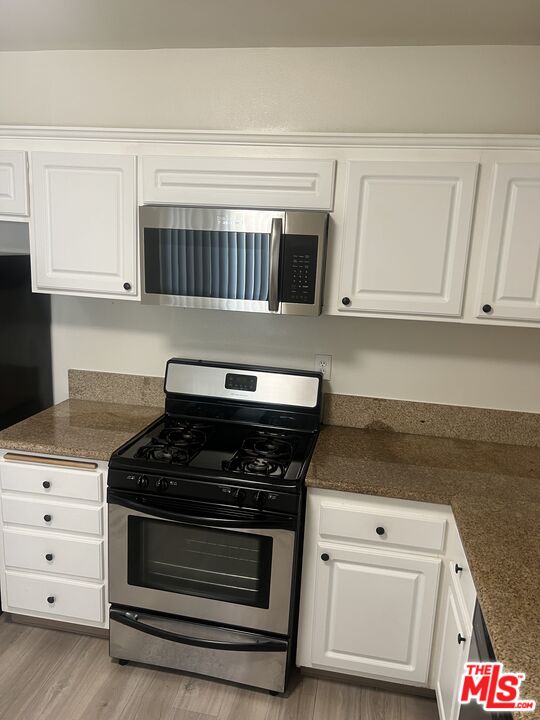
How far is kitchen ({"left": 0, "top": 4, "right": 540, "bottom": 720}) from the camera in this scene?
2.01 m

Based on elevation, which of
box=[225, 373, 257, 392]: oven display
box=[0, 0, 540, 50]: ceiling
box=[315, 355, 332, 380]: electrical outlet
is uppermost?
box=[0, 0, 540, 50]: ceiling

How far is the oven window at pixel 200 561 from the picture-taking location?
205 cm

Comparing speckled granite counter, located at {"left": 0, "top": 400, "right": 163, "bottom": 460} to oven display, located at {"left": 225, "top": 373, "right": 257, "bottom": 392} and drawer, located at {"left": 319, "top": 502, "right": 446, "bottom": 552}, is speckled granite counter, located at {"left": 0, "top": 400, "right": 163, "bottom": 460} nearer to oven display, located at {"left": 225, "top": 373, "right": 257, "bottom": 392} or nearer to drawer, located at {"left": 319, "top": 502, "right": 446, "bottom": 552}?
oven display, located at {"left": 225, "top": 373, "right": 257, "bottom": 392}

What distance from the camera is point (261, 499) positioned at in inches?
77.7

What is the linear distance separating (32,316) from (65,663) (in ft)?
5.09

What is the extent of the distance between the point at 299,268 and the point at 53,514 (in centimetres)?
142

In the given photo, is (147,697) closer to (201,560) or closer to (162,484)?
(201,560)

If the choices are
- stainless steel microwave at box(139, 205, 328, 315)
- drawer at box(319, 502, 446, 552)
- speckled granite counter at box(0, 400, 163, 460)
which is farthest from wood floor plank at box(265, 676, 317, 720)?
stainless steel microwave at box(139, 205, 328, 315)

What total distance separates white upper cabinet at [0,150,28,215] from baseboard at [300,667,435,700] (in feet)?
7.44

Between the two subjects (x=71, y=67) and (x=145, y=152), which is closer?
(x=145, y=152)

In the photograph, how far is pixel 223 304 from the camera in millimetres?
2193

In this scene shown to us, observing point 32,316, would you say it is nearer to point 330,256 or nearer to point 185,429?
point 185,429

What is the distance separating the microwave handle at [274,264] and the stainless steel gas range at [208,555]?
614mm

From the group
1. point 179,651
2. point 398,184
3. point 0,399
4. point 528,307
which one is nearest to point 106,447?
point 0,399
